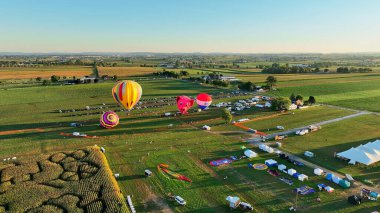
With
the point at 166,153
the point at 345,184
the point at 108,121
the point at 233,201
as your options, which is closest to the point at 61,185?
the point at 166,153

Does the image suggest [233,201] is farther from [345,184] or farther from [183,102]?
[183,102]

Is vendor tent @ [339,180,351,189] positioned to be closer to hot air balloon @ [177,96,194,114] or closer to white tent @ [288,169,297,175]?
white tent @ [288,169,297,175]

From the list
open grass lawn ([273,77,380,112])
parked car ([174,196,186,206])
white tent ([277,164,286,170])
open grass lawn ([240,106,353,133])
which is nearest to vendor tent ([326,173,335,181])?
white tent ([277,164,286,170])

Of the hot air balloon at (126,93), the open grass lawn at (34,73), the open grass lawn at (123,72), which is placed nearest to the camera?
the hot air balloon at (126,93)

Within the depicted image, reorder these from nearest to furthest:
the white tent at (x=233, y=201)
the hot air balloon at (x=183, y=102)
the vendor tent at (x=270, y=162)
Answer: the white tent at (x=233, y=201), the vendor tent at (x=270, y=162), the hot air balloon at (x=183, y=102)

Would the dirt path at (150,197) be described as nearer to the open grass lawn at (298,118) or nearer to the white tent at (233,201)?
the white tent at (233,201)

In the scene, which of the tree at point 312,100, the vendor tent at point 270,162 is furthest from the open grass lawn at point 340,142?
the tree at point 312,100
